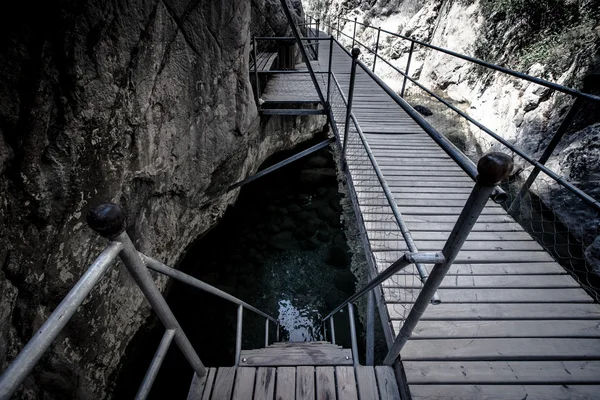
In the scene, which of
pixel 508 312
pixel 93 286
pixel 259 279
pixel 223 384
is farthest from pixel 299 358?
pixel 259 279

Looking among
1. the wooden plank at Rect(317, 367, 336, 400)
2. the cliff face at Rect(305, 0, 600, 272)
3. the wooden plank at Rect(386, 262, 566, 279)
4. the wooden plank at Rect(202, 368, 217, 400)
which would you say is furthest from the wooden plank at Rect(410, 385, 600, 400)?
the cliff face at Rect(305, 0, 600, 272)

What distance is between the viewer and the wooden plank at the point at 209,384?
1.76 meters

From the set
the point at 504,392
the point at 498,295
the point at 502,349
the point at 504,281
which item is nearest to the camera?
the point at 504,392

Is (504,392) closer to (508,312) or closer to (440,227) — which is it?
(508,312)

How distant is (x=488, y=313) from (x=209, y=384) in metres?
2.24

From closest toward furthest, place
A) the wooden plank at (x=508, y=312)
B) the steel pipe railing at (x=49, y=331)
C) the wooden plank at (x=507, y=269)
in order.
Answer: the steel pipe railing at (x=49, y=331)
the wooden plank at (x=508, y=312)
the wooden plank at (x=507, y=269)

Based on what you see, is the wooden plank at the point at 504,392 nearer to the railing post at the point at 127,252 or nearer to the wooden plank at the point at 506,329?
the wooden plank at the point at 506,329

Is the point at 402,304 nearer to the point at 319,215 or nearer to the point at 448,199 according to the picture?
the point at 448,199

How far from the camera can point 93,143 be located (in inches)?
99.4

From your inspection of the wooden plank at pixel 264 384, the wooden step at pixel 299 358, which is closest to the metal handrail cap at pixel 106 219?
the wooden plank at pixel 264 384

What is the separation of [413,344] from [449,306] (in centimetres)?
53

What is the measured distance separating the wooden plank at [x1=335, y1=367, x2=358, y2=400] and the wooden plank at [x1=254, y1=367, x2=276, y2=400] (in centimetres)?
47

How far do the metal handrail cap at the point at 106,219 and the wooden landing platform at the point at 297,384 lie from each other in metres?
1.44

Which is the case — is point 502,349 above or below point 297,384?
above
